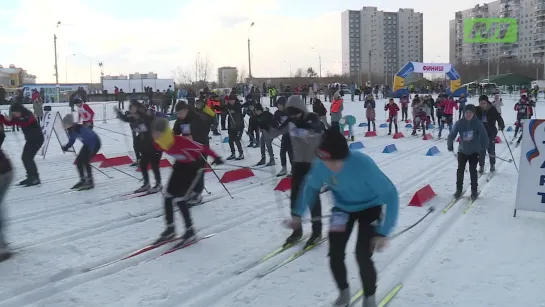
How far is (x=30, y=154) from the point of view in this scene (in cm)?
997

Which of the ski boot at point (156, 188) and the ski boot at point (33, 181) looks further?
the ski boot at point (33, 181)

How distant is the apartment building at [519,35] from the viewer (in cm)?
10850

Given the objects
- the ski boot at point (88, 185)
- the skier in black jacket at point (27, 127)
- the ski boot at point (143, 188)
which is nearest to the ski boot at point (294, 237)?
the ski boot at point (143, 188)

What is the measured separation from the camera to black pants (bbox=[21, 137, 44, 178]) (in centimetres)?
984

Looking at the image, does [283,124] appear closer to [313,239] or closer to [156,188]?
[313,239]

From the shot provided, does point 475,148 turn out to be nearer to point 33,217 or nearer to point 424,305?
point 424,305

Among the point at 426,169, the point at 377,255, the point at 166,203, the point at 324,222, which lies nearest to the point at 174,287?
the point at 166,203

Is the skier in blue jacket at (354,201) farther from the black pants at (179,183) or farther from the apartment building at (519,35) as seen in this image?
the apartment building at (519,35)

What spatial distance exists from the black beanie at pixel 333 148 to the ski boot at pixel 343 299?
123 centimetres

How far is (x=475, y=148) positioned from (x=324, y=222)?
3.13 m

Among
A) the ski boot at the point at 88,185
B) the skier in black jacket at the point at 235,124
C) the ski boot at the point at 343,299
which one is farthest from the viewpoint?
the skier in black jacket at the point at 235,124

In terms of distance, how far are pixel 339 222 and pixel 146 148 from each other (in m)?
5.65

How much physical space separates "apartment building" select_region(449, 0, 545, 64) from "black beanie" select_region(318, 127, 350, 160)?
11219 centimetres

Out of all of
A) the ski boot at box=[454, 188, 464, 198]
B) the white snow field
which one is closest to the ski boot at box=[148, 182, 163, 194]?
the white snow field
